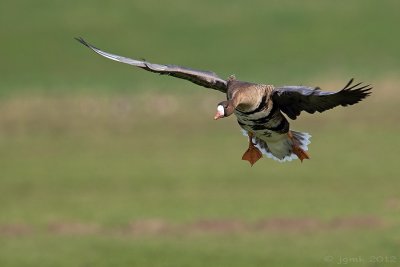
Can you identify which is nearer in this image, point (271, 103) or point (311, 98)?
point (311, 98)

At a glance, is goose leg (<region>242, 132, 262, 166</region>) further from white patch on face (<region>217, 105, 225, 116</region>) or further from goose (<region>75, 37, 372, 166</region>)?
white patch on face (<region>217, 105, 225, 116</region>)

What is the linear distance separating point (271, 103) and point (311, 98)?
0.58 metres

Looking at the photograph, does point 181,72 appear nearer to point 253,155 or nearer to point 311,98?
point 253,155

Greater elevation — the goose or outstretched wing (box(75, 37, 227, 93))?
outstretched wing (box(75, 37, 227, 93))

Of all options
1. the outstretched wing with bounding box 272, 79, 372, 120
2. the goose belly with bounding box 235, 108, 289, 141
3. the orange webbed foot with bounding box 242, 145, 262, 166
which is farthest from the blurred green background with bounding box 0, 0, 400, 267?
the outstretched wing with bounding box 272, 79, 372, 120

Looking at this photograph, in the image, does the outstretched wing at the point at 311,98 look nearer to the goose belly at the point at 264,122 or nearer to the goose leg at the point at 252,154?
the goose belly at the point at 264,122

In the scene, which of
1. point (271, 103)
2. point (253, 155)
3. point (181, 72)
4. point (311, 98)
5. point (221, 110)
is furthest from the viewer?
point (253, 155)

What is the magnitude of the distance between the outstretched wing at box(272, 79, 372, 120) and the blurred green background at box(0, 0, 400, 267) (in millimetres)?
4138

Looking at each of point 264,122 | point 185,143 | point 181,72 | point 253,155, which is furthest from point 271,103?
point 185,143

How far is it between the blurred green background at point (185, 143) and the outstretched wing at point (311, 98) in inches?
163

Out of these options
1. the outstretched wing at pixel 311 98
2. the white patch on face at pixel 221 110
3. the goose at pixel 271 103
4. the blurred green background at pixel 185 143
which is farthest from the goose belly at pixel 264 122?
the blurred green background at pixel 185 143

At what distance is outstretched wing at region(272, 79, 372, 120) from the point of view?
11.7 meters

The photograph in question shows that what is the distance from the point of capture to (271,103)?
41.6ft

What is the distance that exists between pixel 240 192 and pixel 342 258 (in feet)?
18.2
